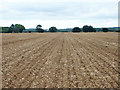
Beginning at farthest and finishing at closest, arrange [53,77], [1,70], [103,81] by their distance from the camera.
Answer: [1,70], [53,77], [103,81]

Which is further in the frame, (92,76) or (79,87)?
(92,76)

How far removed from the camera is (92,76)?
25.6 feet

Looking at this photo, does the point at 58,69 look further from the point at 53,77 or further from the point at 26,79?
the point at 26,79

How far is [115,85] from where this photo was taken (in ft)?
22.0

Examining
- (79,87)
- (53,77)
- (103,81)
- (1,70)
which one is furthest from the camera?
(1,70)

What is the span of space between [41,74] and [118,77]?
4.26 m

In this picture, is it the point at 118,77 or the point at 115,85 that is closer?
the point at 115,85

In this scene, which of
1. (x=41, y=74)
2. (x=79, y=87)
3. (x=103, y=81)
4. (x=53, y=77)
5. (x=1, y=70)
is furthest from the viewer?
(x=1, y=70)

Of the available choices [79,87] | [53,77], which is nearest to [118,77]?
[79,87]

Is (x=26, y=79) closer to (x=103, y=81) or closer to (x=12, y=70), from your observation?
(x=12, y=70)

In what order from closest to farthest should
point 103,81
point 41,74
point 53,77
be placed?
point 103,81 → point 53,77 → point 41,74

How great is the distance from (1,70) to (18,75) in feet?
5.35

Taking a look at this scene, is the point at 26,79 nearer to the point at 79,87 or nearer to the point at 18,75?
the point at 18,75

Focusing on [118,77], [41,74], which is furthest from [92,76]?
[41,74]
